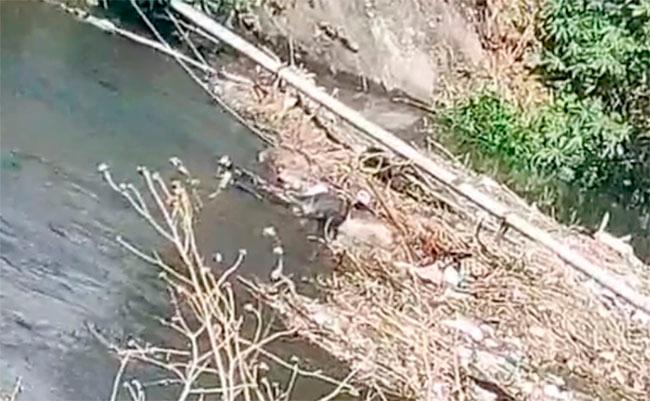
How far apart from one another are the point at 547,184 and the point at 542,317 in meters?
3.15

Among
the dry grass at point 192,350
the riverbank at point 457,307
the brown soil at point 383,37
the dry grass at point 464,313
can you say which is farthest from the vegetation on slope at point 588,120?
the dry grass at point 192,350

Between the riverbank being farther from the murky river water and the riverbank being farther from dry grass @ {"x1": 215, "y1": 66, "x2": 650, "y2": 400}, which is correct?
the murky river water

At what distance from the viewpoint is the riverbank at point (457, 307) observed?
19.7ft

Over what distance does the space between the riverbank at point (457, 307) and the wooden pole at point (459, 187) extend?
0.09 metres

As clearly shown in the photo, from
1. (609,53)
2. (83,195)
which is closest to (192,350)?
(83,195)

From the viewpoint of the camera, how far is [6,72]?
398 inches

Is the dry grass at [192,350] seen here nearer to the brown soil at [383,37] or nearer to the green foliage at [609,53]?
the green foliage at [609,53]

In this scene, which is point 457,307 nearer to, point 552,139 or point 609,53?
point 552,139

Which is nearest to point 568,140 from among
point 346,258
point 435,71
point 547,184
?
point 547,184

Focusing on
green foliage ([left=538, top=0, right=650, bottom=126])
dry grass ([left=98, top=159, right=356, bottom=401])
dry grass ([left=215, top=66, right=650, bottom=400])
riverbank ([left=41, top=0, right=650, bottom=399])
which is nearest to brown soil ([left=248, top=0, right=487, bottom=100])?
green foliage ([left=538, top=0, right=650, bottom=126])

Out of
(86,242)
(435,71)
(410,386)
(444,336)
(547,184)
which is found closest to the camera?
(410,386)

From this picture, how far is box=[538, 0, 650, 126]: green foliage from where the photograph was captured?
969 cm

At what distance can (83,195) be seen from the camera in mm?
7797

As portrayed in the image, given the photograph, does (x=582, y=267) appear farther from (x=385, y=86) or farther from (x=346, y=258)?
(x=385, y=86)
